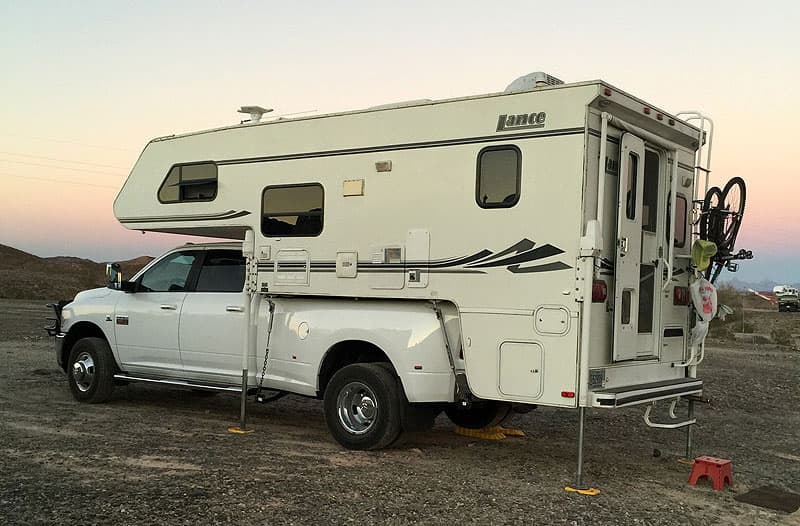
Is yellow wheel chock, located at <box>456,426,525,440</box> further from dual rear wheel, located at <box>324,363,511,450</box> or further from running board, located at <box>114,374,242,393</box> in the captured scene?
running board, located at <box>114,374,242,393</box>

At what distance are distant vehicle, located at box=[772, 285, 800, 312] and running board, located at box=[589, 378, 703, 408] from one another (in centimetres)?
4015

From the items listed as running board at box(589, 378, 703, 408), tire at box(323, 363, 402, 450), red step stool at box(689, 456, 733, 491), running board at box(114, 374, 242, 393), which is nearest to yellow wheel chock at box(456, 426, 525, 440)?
tire at box(323, 363, 402, 450)

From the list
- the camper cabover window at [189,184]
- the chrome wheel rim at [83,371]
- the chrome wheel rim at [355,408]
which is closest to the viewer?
the chrome wheel rim at [355,408]

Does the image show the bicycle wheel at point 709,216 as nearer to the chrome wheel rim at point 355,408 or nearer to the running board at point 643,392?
the running board at point 643,392

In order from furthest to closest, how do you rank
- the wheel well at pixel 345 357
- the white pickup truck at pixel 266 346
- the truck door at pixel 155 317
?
the truck door at pixel 155 317 → the wheel well at pixel 345 357 → the white pickup truck at pixel 266 346

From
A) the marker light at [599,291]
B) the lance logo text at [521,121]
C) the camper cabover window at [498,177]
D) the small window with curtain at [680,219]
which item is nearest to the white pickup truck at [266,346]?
the camper cabover window at [498,177]

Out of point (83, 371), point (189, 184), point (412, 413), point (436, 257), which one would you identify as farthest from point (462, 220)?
point (83, 371)

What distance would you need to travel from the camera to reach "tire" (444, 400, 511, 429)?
7.99m

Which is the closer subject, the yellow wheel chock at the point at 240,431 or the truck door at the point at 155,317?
the yellow wheel chock at the point at 240,431

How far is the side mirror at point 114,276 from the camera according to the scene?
9289mm

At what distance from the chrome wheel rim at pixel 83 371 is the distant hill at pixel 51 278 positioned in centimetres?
1725

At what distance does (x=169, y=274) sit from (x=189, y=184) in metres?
1.16

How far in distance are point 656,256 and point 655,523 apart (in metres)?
2.56

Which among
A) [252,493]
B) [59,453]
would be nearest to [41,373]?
[59,453]
